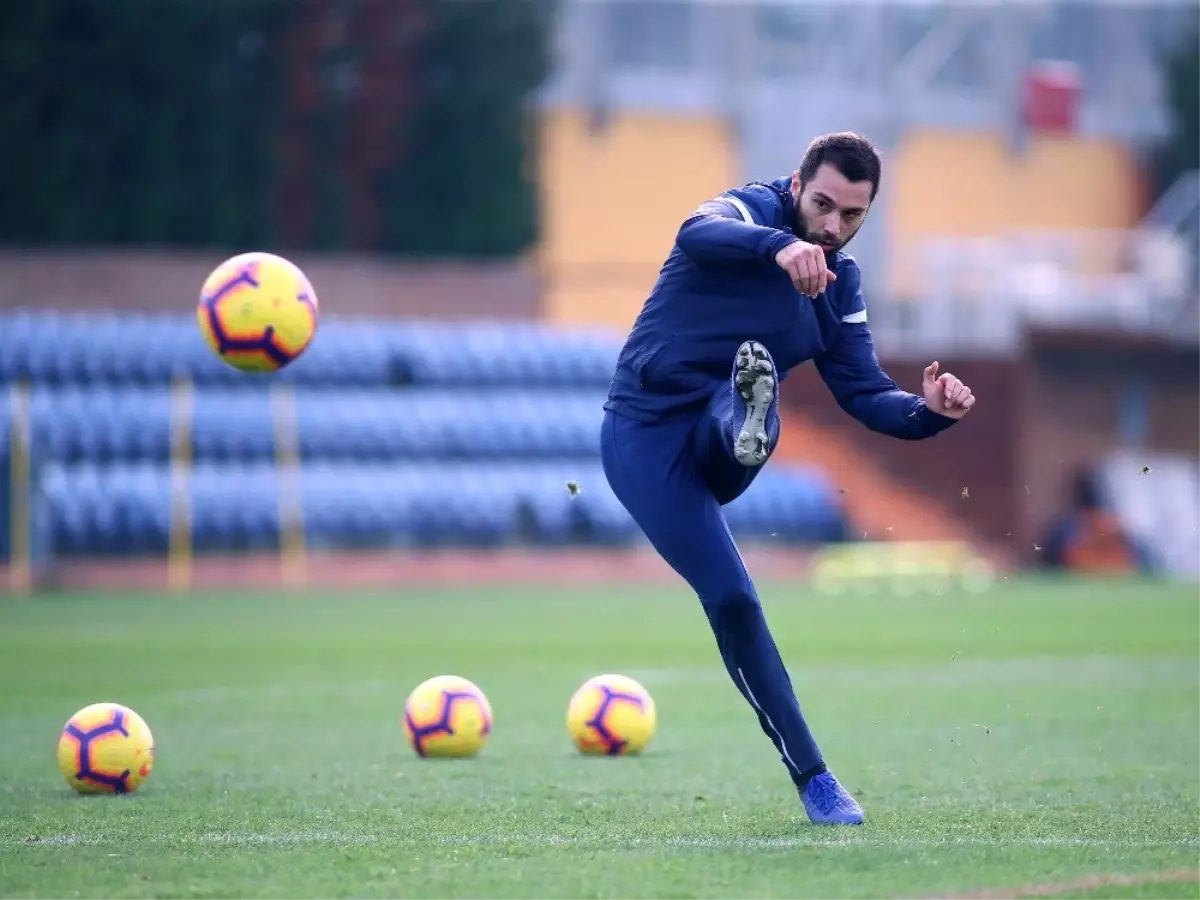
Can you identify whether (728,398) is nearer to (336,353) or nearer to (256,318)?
(256,318)

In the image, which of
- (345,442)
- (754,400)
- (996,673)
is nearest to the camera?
(754,400)

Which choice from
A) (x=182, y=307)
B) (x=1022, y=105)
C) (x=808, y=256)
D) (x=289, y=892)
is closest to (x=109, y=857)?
(x=289, y=892)

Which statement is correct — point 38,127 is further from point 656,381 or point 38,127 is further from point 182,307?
point 656,381

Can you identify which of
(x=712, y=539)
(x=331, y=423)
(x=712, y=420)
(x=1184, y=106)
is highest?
(x=1184, y=106)

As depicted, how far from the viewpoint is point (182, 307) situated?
2972 cm

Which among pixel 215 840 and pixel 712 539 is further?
pixel 712 539

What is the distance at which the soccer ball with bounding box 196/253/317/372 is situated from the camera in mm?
7902

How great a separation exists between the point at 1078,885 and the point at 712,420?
1957 mm

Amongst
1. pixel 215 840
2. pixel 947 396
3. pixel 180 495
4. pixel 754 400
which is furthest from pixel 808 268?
pixel 180 495

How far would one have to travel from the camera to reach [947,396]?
6504 mm

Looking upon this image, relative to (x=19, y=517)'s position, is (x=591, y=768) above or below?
above

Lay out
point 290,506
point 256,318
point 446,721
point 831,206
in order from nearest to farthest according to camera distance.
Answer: point 831,206 < point 256,318 < point 446,721 < point 290,506

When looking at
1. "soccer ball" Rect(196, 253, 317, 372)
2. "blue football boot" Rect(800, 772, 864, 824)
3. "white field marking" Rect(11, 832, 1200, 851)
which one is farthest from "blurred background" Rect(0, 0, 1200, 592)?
"white field marking" Rect(11, 832, 1200, 851)

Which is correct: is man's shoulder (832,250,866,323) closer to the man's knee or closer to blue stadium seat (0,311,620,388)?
the man's knee
